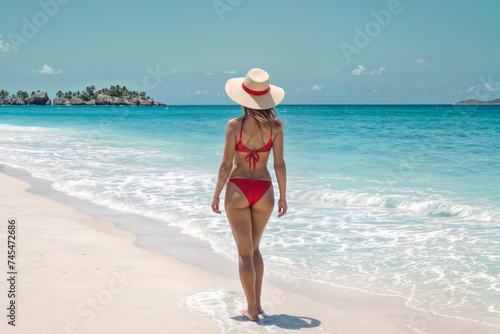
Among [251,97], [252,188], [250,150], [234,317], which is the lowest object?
[234,317]

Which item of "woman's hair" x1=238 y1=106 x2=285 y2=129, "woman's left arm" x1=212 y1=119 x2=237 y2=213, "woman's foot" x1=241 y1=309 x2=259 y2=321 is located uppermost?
"woman's hair" x1=238 y1=106 x2=285 y2=129

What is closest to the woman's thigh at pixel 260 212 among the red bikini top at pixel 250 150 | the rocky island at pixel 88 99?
the red bikini top at pixel 250 150

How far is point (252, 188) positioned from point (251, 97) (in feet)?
2.37

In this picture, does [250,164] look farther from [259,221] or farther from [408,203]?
[408,203]

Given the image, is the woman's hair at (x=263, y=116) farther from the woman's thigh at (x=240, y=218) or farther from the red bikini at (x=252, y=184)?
the woman's thigh at (x=240, y=218)

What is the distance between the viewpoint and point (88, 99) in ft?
536

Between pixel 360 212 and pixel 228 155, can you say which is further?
pixel 360 212

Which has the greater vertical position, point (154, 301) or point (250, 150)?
point (250, 150)

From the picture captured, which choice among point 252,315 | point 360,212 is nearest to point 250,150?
point 252,315

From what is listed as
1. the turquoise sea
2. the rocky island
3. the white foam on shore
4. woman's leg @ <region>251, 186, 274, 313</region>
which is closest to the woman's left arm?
woman's leg @ <region>251, 186, 274, 313</region>

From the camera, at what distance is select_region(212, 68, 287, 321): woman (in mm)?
3904

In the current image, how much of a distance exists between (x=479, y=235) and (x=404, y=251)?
4.72 feet

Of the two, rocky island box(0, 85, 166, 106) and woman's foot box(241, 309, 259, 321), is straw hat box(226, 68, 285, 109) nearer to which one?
woman's foot box(241, 309, 259, 321)

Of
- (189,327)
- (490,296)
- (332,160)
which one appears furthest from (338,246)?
(332,160)
